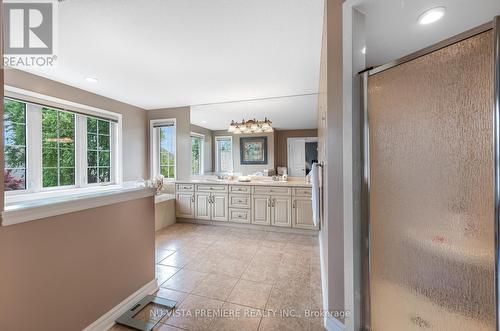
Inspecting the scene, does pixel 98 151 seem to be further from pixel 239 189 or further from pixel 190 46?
pixel 190 46

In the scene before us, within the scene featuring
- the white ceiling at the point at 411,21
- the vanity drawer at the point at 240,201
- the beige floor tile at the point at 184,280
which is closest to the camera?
the white ceiling at the point at 411,21

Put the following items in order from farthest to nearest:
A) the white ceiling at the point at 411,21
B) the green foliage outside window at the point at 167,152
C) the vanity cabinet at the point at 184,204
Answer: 1. the green foliage outside window at the point at 167,152
2. the vanity cabinet at the point at 184,204
3. the white ceiling at the point at 411,21

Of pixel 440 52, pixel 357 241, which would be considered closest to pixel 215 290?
pixel 357 241

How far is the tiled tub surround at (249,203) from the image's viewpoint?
3.41 m

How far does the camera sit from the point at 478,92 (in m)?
0.87

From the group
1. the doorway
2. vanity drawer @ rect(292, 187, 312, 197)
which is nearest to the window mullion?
vanity drawer @ rect(292, 187, 312, 197)

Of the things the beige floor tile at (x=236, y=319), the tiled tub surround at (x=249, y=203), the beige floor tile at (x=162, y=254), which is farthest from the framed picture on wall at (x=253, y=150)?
the beige floor tile at (x=236, y=319)

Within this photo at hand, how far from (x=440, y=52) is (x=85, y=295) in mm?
2495

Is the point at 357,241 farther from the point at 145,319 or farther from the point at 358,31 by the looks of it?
the point at 145,319

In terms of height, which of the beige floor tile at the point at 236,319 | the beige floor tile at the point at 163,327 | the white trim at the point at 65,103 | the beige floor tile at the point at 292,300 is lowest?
the beige floor tile at the point at 292,300

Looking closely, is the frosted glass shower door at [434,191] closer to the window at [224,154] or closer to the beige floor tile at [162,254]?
the beige floor tile at [162,254]

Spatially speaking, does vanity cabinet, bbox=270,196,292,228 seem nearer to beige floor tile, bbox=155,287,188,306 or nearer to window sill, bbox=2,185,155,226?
beige floor tile, bbox=155,287,188,306

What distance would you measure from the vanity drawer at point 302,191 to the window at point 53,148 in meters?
3.20

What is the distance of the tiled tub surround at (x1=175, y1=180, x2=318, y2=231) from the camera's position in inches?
134
